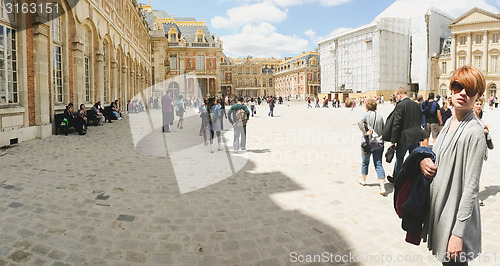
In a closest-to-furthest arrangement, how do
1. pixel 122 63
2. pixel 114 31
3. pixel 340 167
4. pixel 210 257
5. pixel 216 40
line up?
pixel 210 257 → pixel 340 167 → pixel 114 31 → pixel 122 63 → pixel 216 40

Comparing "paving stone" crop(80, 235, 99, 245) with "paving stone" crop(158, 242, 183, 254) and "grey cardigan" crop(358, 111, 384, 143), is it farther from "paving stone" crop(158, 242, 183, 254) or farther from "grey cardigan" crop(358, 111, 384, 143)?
"grey cardigan" crop(358, 111, 384, 143)

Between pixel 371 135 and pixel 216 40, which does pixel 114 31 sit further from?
pixel 216 40

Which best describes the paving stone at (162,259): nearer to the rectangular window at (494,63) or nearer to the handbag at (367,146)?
the handbag at (367,146)

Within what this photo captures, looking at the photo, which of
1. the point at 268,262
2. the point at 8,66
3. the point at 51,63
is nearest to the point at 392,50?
the point at 51,63

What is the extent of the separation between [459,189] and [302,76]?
8151 cm

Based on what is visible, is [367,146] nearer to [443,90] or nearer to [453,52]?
[443,90]

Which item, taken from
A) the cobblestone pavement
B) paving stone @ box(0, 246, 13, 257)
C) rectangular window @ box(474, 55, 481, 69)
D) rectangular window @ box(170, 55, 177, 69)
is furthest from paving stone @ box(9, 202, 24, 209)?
rectangular window @ box(474, 55, 481, 69)

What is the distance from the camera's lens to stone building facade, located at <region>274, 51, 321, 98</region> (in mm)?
80125

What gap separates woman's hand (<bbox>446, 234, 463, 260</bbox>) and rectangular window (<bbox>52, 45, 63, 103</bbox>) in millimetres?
12482

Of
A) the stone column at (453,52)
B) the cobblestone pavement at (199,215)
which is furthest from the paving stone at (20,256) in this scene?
the stone column at (453,52)

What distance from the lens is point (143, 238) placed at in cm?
340

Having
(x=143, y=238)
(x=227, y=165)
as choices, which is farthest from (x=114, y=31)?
(x=143, y=238)

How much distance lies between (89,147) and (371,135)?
7094 mm

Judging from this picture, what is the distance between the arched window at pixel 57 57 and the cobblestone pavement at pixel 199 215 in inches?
206
